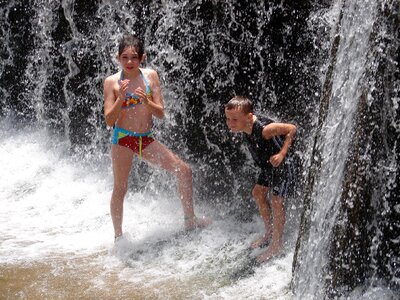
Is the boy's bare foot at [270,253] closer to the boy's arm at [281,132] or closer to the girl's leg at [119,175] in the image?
the boy's arm at [281,132]

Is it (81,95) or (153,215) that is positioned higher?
(81,95)

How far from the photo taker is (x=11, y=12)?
29.4ft

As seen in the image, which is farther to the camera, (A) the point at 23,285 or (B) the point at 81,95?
(B) the point at 81,95

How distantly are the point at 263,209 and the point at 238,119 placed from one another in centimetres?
76

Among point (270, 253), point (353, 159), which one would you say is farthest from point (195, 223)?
point (353, 159)

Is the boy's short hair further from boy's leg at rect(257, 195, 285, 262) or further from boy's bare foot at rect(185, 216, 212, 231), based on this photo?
boy's bare foot at rect(185, 216, 212, 231)

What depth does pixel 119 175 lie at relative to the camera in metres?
5.39

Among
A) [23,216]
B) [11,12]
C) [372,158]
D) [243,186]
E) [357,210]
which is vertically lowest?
[23,216]

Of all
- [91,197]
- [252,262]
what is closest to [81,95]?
[91,197]

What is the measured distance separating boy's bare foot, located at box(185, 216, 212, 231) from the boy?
Answer: 2.47 ft

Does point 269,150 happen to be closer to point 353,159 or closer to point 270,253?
point 270,253

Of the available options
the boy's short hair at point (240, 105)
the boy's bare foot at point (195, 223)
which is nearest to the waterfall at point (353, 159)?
the boy's short hair at point (240, 105)

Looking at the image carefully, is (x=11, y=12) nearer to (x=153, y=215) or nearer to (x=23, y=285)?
(x=153, y=215)

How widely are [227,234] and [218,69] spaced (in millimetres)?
1525
